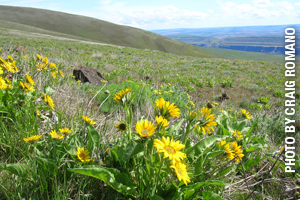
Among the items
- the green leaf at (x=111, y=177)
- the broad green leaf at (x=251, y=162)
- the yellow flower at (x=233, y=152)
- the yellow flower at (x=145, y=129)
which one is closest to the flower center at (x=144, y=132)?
the yellow flower at (x=145, y=129)

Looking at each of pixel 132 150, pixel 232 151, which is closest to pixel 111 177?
pixel 132 150

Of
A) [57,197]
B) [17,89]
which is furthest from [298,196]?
[17,89]

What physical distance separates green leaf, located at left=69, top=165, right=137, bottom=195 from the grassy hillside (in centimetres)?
7219

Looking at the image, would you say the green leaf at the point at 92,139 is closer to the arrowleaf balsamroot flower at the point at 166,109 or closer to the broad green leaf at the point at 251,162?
the arrowleaf balsamroot flower at the point at 166,109

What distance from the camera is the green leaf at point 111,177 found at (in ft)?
3.41

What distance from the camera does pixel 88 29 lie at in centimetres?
7731

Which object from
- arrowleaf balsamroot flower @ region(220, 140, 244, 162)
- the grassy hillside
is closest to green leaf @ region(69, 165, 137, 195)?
arrowleaf balsamroot flower @ region(220, 140, 244, 162)

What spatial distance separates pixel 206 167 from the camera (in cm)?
147

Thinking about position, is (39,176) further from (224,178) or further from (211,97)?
(211,97)

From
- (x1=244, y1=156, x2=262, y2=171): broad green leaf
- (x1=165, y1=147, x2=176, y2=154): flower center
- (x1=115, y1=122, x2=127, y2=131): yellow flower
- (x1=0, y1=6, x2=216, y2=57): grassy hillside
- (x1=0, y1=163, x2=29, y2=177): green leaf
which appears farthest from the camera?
(x1=0, y1=6, x2=216, y2=57): grassy hillside

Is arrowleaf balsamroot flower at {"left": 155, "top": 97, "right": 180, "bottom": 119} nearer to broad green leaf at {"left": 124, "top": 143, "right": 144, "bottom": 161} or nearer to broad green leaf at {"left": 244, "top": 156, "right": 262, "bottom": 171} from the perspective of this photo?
broad green leaf at {"left": 124, "top": 143, "right": 144, "bottom": 161}

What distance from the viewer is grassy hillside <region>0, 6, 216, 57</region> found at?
70375 mm

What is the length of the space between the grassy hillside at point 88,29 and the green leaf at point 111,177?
7219cm

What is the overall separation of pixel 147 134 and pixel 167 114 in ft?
0.86
